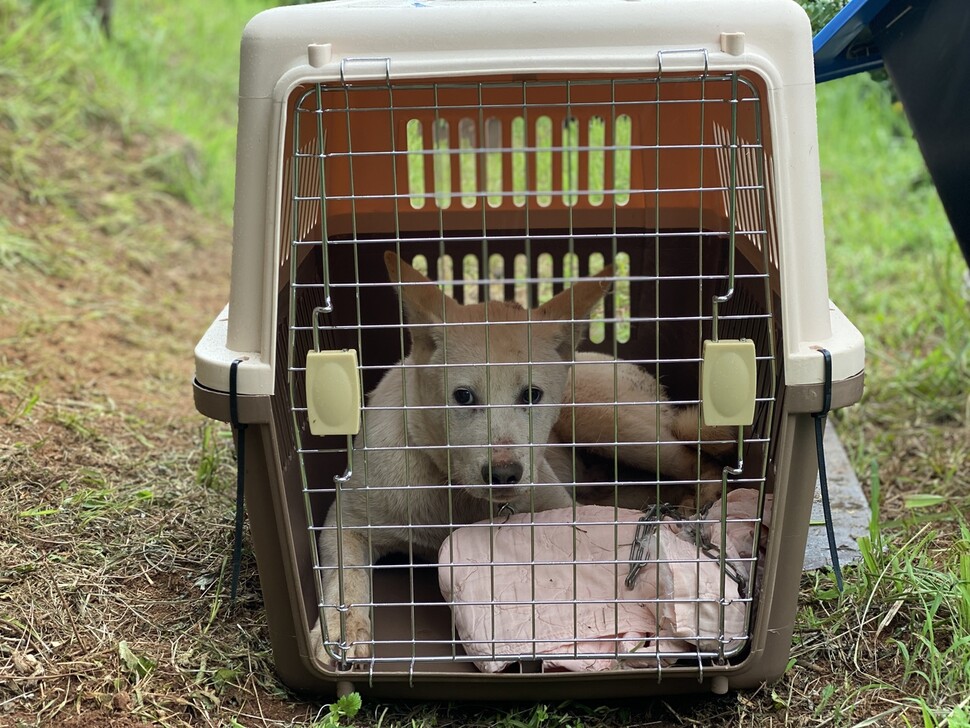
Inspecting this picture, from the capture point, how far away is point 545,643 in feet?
7.22

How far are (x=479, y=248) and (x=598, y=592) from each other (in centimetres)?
146

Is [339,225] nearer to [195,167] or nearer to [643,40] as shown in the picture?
[643,40]

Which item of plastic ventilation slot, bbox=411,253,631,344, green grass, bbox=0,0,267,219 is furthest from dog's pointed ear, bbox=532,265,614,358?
green grass, bbox=0,0,267,219

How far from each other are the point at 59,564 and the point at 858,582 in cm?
212

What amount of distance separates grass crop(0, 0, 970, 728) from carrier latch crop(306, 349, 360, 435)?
655mm

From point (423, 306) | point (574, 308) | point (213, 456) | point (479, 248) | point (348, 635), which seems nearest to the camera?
point (348, 635)

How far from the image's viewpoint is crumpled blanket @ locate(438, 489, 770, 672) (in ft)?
7.12

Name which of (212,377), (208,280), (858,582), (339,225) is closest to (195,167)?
(208,280)

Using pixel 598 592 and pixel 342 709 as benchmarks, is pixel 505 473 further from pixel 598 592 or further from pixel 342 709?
pixel 342 709

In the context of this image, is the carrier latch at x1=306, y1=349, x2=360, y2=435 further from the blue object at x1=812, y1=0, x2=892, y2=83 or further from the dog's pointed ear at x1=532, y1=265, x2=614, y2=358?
the blue object at x1=812, y1=0, x2=892, y2=83

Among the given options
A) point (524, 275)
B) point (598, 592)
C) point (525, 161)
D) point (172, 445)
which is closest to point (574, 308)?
point (598, 592)

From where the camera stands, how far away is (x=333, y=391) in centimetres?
201

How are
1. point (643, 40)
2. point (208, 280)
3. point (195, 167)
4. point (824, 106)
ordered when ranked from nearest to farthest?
point (643, 40)
point (208, 280)
point (195, 167)
point (824, 106)

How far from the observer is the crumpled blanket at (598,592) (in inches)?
85.4
